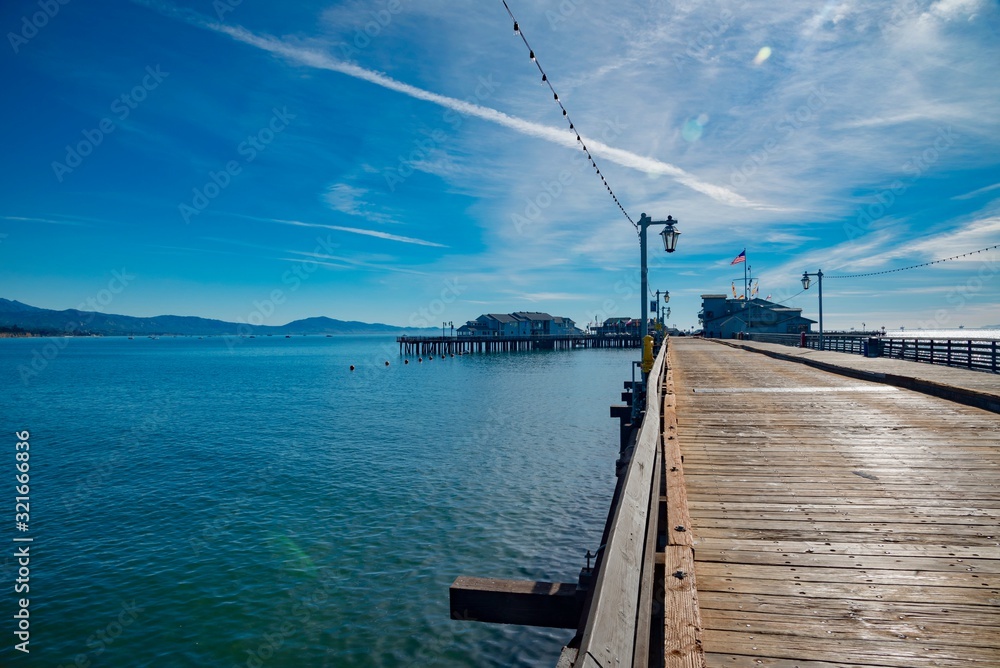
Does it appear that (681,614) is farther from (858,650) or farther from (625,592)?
(858,650)

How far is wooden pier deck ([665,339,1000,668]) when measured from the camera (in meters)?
2.71

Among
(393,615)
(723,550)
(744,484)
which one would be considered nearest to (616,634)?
(723,550)

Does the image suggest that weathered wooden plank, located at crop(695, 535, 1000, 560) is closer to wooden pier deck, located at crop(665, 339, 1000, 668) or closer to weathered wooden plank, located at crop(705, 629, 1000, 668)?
wooden pier deck, located at crop(665, 339, 1000, 668)

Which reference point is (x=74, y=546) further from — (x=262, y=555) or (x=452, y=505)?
(x=452, y=505)

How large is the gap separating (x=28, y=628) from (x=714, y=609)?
11.6 metres

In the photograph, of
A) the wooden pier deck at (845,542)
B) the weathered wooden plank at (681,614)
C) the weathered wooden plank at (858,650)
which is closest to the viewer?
the weathered wooden plank at (681,614)

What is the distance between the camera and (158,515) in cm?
1393

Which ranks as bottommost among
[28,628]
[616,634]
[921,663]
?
[28,628]

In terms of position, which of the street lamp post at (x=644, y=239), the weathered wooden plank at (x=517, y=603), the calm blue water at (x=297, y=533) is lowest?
the calm blue water at (x=297, y=533)

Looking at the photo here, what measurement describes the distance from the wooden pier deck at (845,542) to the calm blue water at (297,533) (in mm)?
4769

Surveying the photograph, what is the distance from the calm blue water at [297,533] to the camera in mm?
8594

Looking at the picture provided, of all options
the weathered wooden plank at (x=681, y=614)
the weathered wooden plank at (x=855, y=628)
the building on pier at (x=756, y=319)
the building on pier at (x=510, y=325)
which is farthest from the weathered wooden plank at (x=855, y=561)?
the building on pier at (x=510, y=325)

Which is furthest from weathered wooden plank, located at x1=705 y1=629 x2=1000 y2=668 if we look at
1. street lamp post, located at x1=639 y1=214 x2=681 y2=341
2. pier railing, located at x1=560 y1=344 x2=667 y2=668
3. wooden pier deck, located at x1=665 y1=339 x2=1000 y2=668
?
street lamp post, located at x1=639 y1=214 x2=681 y2=341

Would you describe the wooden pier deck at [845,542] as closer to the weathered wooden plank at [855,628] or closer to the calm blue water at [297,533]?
the weathered wooden plank at [855,628]
